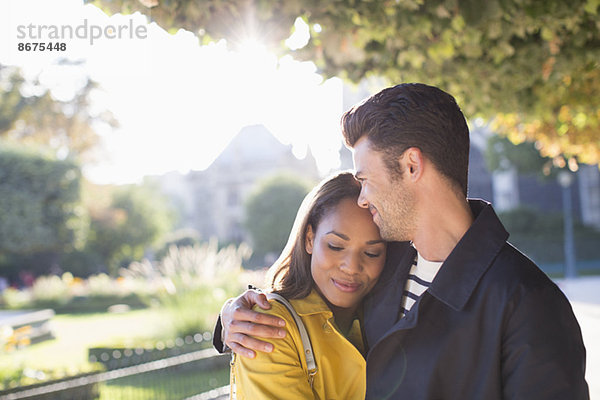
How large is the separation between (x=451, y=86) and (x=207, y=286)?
246 inches

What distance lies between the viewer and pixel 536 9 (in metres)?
3.59

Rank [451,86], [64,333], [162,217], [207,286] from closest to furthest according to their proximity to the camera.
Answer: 1. [451,86]
2. [207,286]
3. [64,333]
4. [162,217]

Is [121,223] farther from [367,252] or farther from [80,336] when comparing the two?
[367,252]

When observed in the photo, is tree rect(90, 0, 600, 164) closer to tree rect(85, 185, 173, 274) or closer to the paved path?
the paved path

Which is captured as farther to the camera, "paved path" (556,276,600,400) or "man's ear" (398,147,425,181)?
"paved path" (556,276,600,400)

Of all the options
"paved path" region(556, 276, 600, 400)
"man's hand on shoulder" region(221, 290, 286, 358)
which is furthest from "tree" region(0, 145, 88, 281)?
"man's hand on shoulder" region(221, 290, 286, 358)

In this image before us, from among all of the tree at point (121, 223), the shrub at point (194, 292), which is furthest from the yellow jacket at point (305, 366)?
the tree at point (121, 223)

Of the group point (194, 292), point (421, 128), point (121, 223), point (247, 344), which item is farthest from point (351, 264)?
point (121, 223)

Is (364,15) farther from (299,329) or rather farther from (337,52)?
(299,329)

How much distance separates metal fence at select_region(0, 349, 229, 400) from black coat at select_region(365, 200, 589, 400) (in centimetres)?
540

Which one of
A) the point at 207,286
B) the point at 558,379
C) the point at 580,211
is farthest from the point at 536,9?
the point at 580,211

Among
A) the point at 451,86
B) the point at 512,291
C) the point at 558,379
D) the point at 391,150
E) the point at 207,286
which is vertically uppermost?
the point at 451,86

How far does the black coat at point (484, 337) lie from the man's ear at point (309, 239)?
0.70m

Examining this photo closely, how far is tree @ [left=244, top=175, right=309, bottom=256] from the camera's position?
109 feet
